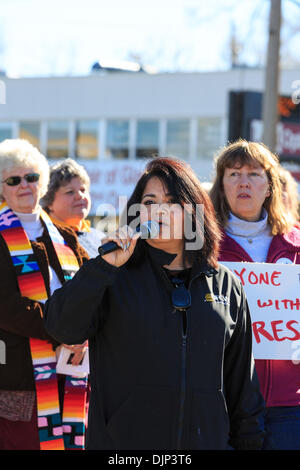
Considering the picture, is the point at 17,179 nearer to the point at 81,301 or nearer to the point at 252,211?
the point at 252,211

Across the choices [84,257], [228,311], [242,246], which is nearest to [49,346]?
[84,257]

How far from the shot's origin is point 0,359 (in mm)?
4074

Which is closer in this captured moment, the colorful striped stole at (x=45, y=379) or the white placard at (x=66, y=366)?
the colorful striped stole at (x=45, y=379)

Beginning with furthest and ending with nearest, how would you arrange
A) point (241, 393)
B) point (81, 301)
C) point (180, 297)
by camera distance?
point (241, 393), point (180, 297), point (81, 301)

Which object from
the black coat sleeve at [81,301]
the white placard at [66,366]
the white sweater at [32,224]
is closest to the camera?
the black coat sleeve at [81,301]

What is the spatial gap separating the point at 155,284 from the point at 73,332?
381 mm

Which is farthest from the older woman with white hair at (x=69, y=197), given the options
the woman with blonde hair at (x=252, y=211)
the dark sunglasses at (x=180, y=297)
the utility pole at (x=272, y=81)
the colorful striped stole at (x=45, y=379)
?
the utility pole at (x=272, y=81)

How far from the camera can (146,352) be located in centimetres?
276

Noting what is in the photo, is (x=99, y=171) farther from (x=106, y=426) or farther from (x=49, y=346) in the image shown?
(x=106, y=426)

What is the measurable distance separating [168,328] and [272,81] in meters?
8.27

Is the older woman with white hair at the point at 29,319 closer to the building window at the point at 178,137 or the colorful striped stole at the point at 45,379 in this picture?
the colorful striped stole at the point at 45,379

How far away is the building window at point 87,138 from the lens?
22.6 meters

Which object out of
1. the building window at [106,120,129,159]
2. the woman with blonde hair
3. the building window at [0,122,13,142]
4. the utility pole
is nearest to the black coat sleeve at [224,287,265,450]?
the woman with blonde hair

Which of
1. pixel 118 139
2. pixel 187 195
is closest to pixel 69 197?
pixel 187 195
